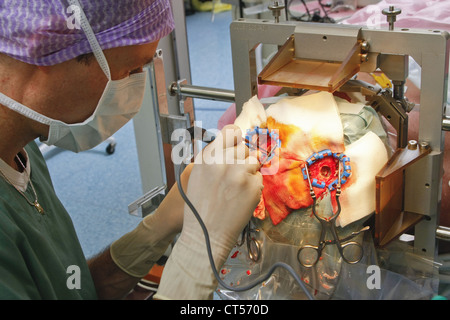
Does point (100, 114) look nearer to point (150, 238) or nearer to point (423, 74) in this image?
point (150, 238)

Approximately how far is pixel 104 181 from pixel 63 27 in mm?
2478

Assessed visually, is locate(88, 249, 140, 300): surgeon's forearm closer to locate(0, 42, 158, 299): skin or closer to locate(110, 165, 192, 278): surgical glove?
locate(110, 165, 192, 278): surgical glove

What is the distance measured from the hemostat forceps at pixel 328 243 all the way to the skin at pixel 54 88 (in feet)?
1.38

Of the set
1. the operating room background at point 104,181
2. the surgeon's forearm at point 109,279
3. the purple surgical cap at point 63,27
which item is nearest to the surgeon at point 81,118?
the purple surgical cap at point 63,27

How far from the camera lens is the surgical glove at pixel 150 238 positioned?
53.2 inches

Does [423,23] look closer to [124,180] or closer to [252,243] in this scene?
[252,243]

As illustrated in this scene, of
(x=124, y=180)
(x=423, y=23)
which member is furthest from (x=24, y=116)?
(x=124, y=180)

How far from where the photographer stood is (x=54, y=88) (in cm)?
105

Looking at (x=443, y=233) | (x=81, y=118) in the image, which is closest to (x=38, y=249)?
(x=81, y=118)

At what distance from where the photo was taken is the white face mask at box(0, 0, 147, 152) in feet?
3.49

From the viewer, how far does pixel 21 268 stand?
39.6 inches

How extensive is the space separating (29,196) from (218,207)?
0.48 m
